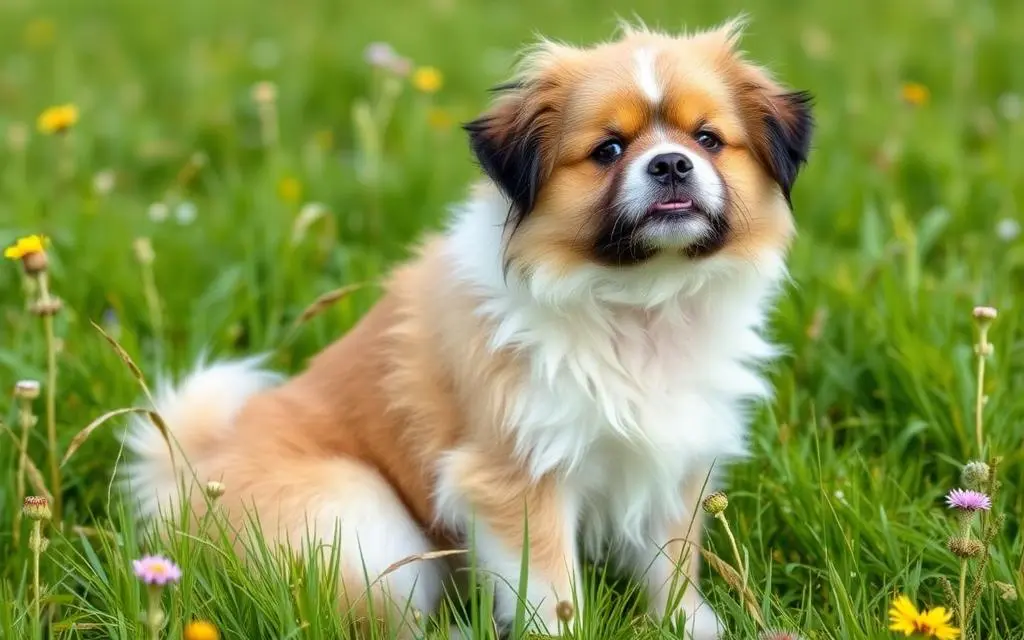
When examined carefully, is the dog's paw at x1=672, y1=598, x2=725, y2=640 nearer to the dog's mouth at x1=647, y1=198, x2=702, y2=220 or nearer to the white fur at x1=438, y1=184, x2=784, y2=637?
the white fur at x1=438, y1=184, x2=784, y2=637

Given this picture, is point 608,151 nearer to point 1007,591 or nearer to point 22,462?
point 1007,591

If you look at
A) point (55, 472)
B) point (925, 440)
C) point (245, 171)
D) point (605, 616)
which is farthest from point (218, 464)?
point (245, 171)

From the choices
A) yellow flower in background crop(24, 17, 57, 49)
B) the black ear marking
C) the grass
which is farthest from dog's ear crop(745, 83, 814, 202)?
yellow flower in background crop(24, 17, 57, 49)

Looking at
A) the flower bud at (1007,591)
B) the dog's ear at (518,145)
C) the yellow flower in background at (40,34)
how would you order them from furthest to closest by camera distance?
Answer: the yellow flower in background at (40,34) → the dog's ear at (518,145) → the flower bud at (1007,591)

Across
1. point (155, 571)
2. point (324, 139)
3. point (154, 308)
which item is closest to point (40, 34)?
point (324, 139)

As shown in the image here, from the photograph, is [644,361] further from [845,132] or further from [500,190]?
[845,132]

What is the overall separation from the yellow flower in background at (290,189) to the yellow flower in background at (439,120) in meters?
0.97

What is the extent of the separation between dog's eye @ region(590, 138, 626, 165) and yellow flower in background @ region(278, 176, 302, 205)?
2.22 metres

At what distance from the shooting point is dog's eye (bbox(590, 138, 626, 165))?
107 inches

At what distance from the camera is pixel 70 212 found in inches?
184

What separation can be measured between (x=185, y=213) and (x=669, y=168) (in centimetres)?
265

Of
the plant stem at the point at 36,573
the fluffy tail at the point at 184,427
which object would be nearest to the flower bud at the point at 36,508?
the plant stem at the point at 36,573

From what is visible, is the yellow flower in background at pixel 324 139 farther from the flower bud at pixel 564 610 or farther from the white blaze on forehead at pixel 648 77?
the flower bud at pixel 564 610

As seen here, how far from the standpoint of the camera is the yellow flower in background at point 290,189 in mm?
4738
